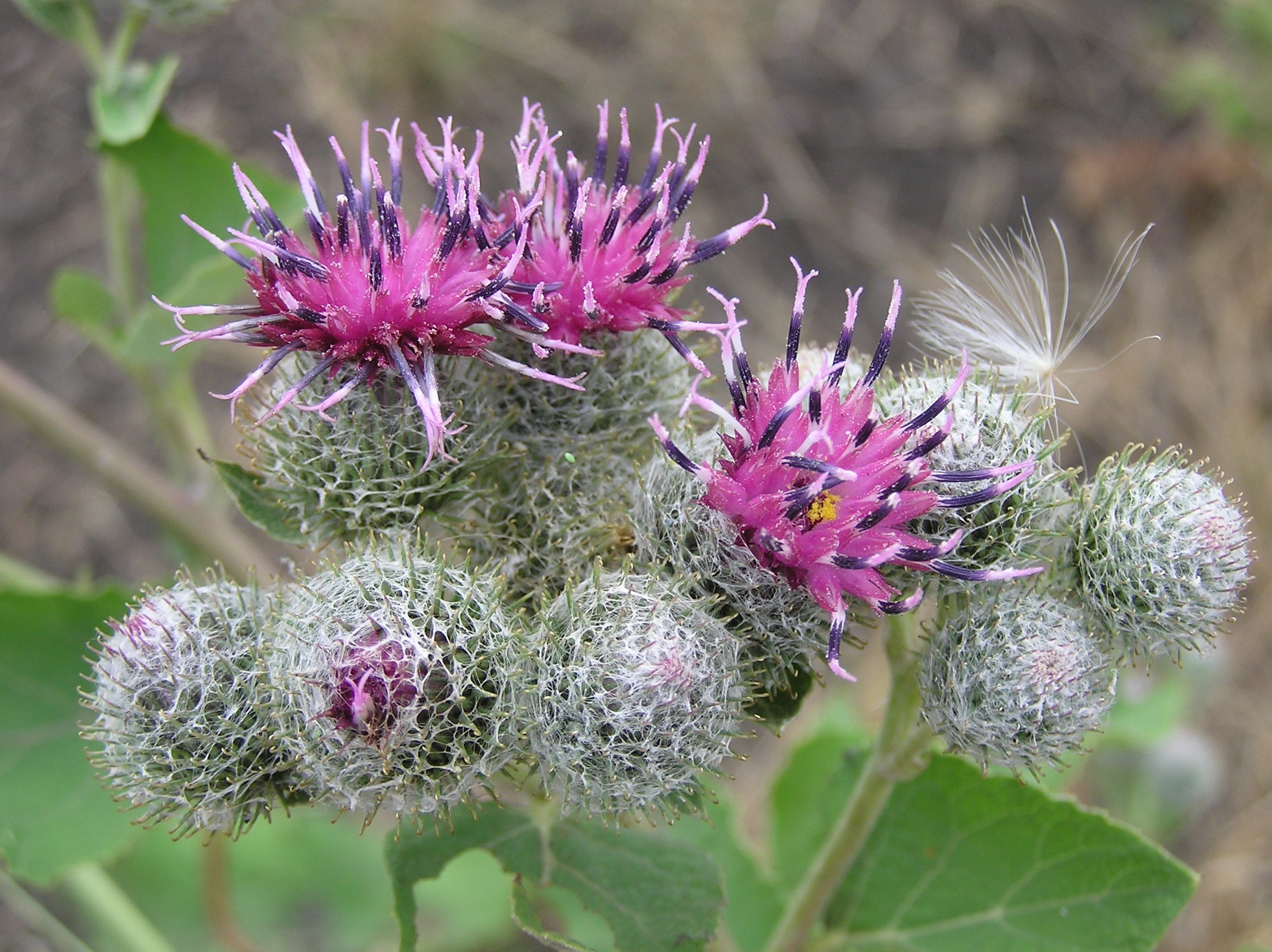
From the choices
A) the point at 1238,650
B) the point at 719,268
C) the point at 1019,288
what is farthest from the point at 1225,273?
the point at 1019,288

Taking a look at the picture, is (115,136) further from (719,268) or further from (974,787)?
(719,268)

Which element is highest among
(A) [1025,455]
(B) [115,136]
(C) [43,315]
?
(A) [1025,455]

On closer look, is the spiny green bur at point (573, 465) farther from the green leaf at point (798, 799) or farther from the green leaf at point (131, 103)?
the green leaf at point (798, 799)

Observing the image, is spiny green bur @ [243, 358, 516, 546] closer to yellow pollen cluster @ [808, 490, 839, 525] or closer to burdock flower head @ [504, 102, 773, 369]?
burdock flower head @ [504, 102, 773, 369]

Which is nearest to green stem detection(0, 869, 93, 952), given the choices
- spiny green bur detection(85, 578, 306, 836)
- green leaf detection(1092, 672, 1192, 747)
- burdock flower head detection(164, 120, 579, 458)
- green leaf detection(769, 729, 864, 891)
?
spiny green bur detection(85, 578, 306, 836)

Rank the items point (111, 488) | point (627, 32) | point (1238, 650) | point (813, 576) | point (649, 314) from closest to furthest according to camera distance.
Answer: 1. point (813, 576)
2. point (649, 314)
3. point (111, 488)
4. point (1238, 650)
5. point (627, 32)

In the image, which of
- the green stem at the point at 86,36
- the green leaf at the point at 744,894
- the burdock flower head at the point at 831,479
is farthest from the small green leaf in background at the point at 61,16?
the green leaf at the point at 744,894

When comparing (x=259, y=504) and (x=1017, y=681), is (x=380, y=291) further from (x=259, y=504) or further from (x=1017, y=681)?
(x=1017, y=681)

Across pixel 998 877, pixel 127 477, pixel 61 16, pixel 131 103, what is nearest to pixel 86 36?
pixel 61 16
